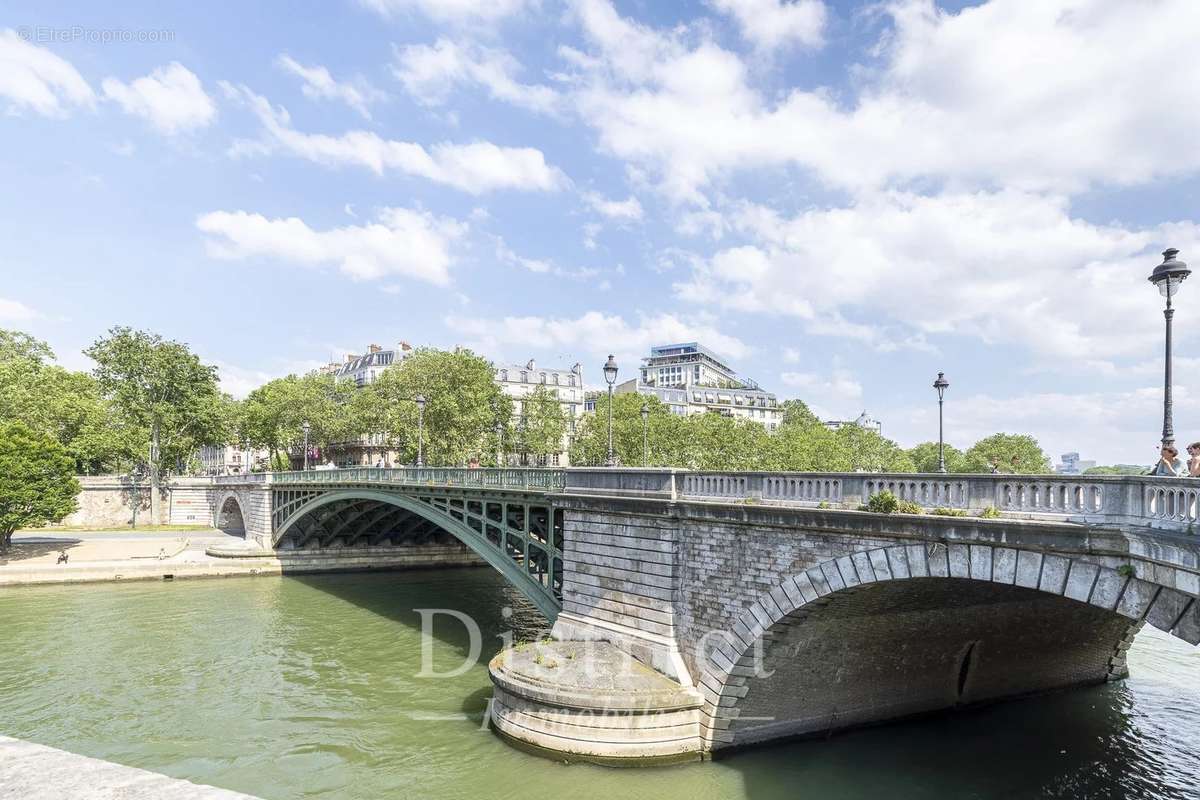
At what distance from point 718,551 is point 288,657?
640 inches

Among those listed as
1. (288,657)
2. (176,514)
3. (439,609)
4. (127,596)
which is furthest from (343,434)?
(288,657)

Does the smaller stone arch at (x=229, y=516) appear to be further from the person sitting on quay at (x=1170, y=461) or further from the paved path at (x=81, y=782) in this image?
the person sitting on quay at (x=1170, y=461)

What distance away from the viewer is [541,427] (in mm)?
64750

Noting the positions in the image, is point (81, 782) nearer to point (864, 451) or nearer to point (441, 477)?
point (441, 477)

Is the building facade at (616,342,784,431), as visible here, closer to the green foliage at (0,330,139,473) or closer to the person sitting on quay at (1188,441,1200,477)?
the green foliage at (0,330,139,473)

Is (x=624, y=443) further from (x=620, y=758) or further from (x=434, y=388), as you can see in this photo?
(x=620, y=758)

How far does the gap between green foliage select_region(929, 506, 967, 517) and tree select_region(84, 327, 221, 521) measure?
6023 centimetres

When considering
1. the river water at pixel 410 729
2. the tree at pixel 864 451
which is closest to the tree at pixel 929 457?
the tree at pixel 864 451

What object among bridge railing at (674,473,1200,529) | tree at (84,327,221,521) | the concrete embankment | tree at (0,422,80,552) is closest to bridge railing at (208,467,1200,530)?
bridge railing at (674,473,1200,529)

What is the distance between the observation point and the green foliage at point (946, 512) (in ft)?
39.1

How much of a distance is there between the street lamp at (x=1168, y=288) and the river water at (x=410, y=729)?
8.77 m

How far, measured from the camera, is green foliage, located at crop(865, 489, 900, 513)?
1278 centimetres

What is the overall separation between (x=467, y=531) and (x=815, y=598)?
47.7ft

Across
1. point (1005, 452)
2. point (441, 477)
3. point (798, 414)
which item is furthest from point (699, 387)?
point (441, 477)
